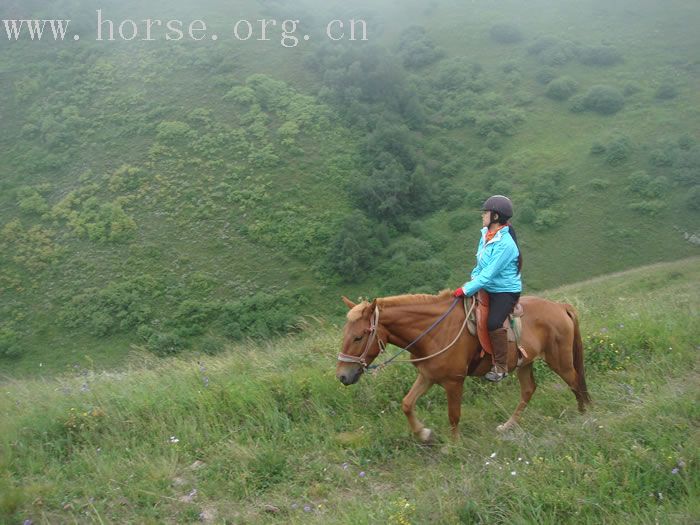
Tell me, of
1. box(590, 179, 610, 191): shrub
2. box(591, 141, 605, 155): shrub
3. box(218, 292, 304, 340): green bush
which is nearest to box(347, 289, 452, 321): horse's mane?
box(218, 292, 304, 340): green bush

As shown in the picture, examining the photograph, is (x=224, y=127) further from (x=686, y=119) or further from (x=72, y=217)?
(x=686, y=119)

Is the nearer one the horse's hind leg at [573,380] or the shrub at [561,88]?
the horse's hind leg at [573,380]

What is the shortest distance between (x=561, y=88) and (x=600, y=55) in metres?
12.5

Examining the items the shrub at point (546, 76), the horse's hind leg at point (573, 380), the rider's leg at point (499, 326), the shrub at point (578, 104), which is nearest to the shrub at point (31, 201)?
the rider's leg at point (499, 326)

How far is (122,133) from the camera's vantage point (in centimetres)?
6394

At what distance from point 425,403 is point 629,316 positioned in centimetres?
441

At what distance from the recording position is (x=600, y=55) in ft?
256

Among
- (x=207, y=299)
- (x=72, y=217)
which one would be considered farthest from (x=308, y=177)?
(x=72, y=217)

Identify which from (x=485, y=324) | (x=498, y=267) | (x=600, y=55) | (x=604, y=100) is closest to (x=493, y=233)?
(x=498, y=267)

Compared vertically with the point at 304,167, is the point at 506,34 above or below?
above

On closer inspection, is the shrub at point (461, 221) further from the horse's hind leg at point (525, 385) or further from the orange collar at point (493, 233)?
the orange collar at point (493, 233)

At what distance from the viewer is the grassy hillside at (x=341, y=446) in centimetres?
437

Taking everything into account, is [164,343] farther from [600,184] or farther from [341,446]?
[600,184]

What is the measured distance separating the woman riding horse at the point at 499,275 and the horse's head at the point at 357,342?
1.15 m
